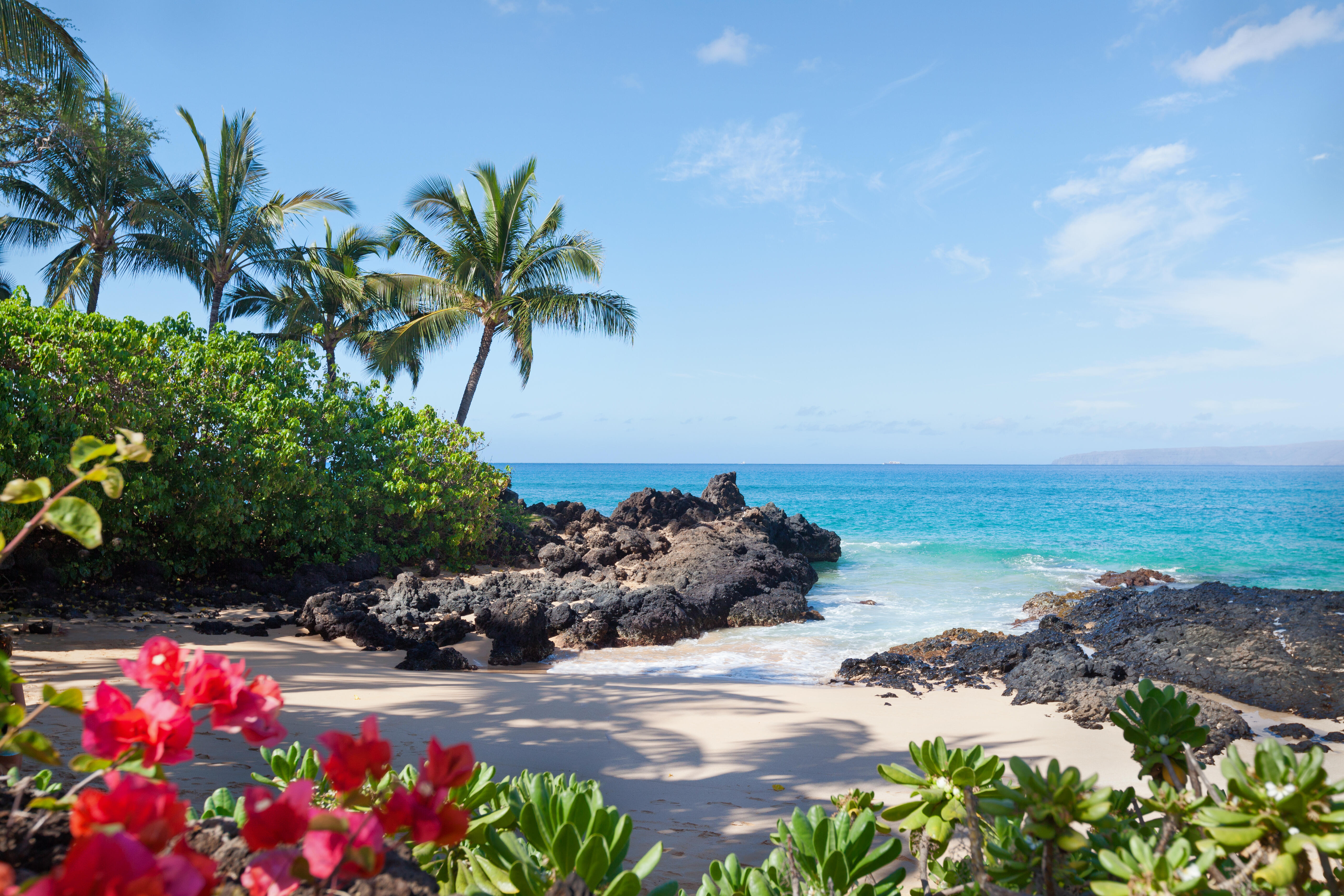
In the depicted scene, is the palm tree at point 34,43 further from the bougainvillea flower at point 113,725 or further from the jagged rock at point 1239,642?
the jagged rock at point 1239,642

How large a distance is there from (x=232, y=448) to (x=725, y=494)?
13635 mm

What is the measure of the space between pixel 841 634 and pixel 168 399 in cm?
972

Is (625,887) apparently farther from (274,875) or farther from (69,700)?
(69,700)

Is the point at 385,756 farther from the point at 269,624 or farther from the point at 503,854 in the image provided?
the point at 269,624

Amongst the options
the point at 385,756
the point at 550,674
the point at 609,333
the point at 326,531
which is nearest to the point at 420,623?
the point at 550,674

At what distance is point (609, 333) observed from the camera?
17516 mm

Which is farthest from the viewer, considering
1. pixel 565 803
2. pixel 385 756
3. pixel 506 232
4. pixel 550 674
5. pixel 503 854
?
pixel 506 232

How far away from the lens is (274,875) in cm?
90

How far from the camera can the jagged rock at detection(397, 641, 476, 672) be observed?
7.14 metres

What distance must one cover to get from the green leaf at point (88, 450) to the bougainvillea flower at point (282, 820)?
59cm

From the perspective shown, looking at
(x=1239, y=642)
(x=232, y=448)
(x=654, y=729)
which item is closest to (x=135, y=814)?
(x=654, y=729)

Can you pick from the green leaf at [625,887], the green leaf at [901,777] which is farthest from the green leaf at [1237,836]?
the green leaf at [625,887]

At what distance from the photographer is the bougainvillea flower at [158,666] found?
1067 millimetres

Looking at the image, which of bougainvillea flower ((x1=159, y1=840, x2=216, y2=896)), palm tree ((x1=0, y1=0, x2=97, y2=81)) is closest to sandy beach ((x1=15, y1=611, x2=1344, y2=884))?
bougainvillea flower ((x1=159, y1=840, x2=216, y2=896))
